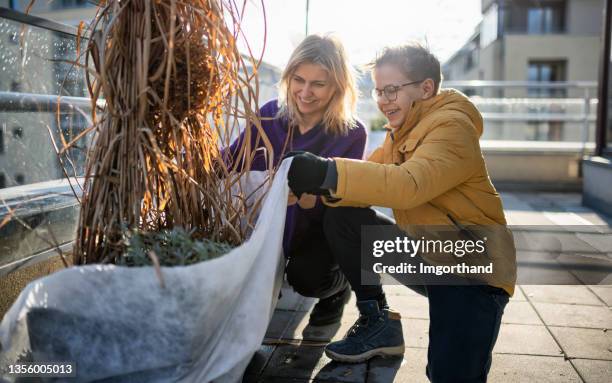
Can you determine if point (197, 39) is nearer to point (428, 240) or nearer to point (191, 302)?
point (191, 302)

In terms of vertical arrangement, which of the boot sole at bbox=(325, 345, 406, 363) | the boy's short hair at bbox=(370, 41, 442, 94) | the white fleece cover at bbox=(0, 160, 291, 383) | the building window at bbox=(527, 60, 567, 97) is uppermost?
the building window at bbox=(527, 60, 567, 97)

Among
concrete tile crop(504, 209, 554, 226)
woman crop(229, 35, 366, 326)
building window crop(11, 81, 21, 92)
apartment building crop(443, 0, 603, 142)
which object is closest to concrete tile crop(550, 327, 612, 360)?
woman crop(229, 35, 366, 326)

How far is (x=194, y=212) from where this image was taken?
4.61 feet

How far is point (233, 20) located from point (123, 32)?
260mm

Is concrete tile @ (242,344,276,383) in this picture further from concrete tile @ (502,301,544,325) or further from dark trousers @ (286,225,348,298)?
concrete tile @ (502,301,544,325)

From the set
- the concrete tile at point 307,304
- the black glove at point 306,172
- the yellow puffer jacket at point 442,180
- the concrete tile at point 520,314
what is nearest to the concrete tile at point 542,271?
the concrete tile at point 520,314

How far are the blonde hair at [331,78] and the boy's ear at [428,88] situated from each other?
0.48 meters

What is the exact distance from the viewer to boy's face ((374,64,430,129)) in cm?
189

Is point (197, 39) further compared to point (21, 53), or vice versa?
point (21, 53)

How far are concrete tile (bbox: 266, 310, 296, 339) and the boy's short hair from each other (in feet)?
3.69

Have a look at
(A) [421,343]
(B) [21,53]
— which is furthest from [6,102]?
Result: (A) [421,343]

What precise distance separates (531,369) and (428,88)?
1.02m

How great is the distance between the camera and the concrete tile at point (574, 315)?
2.41 metres

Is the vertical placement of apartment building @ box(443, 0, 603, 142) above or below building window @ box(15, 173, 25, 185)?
above
